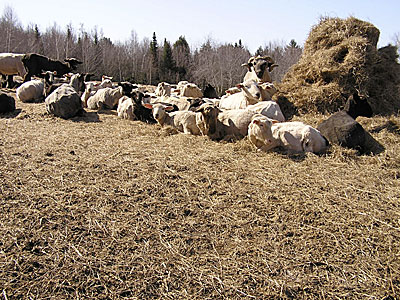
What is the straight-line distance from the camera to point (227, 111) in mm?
8969

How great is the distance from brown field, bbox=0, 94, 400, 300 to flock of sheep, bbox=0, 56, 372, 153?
1.84 ft

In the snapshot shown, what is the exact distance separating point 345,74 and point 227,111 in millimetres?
4301

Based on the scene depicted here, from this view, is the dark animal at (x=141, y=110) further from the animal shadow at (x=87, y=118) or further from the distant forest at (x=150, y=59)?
the distant forest at (x=150, y=59)

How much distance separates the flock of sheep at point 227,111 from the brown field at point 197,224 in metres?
0.56

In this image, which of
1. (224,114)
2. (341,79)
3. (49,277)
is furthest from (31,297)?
(341,79)

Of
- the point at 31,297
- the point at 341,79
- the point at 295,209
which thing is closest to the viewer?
the point at 31,297

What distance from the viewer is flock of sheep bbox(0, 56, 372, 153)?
23.2 feet

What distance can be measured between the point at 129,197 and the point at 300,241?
8.74ft

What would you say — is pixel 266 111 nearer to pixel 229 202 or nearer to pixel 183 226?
pixel 229 202

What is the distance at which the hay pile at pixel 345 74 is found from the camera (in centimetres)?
985

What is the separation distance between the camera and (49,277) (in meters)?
→ 3.25

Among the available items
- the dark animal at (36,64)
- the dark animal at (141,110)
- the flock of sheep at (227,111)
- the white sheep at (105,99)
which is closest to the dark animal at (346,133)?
the flock of sheep at (227,111)

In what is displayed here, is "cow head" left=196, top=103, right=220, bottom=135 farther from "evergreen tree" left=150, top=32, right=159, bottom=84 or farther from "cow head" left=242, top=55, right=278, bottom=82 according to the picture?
"evergreen tree" left=150, top=32, right=159, bottom=84

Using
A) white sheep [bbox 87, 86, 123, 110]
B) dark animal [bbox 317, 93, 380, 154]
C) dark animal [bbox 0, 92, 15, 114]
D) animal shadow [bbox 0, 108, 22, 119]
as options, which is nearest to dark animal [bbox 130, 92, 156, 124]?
white sheep [bbox 87, 86, 123, 110]
